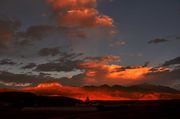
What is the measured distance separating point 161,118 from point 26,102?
73.5 meters

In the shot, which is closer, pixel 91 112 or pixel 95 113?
pixel 95 113

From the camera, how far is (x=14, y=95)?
150m

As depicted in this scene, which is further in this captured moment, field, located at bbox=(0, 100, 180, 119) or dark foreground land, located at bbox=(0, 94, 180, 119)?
dark foreground land, located at bbox=(0, 94, 180, 119)

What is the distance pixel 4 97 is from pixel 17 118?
80361 mm

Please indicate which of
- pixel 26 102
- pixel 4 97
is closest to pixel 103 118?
pixel 26 102

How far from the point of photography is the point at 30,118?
2638 inches

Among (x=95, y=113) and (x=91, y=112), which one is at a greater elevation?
(x=91, y=112)

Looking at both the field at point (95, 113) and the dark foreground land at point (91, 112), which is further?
the dark foreground land at point (91, 112)

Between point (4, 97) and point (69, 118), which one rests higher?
point (4, 97)

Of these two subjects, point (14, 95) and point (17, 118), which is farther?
point (14, 95)

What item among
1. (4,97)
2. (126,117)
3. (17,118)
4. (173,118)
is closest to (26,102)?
(4,97)

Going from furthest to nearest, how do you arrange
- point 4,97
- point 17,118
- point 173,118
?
point 4,97
point 17,118
point 173,118

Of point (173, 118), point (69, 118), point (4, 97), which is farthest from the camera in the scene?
point (4, 97)

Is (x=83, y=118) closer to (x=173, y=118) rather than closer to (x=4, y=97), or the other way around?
(x=173, y=118)
